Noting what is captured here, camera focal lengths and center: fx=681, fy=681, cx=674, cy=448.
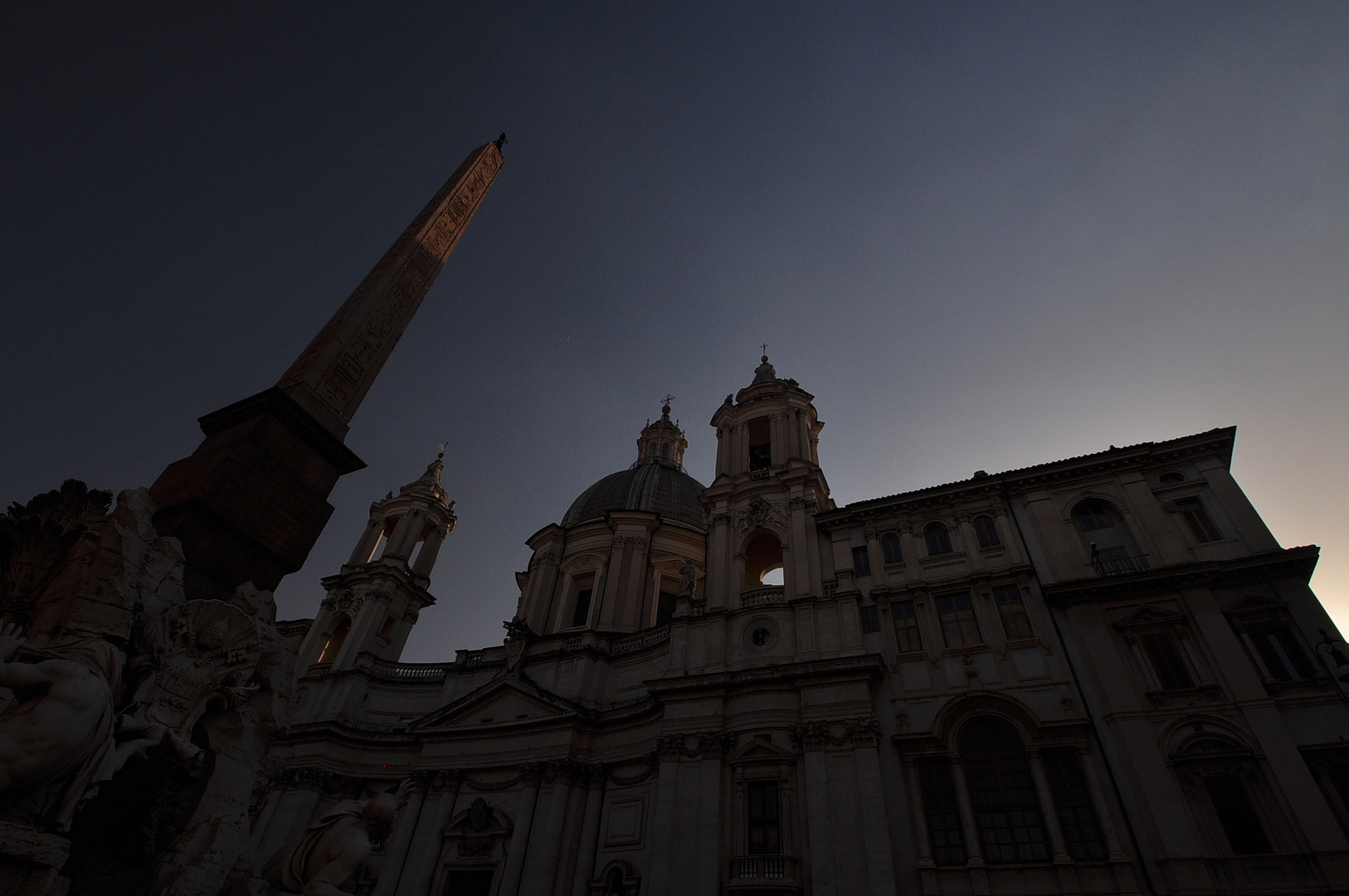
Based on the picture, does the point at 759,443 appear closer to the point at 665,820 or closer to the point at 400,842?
the point at 665,820

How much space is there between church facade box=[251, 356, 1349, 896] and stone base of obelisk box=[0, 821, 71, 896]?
9044mm

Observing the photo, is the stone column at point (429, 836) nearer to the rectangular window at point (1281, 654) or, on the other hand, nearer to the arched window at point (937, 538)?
the arched window at point (937, 538)

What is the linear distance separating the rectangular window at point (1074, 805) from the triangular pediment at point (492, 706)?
17.9m

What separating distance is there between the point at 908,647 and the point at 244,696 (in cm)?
1934

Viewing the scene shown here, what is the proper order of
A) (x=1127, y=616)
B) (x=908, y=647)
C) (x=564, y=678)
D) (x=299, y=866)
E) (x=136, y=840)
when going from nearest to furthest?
(x=136, y=840)
(x=299, y=866)
(x=1127, y=616)
(x=908, y=647)
(x=564, y=678)

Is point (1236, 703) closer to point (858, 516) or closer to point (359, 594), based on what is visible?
point (858, 516)

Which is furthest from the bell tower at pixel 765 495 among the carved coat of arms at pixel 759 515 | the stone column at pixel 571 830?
the stone column at pixel 571 830

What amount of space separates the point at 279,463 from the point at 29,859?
4637 millimetres

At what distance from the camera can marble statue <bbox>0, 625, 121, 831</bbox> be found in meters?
4.64

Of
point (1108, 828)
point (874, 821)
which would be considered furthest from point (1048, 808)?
point (874, 821)

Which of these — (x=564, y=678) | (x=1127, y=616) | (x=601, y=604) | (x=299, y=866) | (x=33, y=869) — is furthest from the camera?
(x=601, y=604)

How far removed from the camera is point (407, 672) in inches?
1305

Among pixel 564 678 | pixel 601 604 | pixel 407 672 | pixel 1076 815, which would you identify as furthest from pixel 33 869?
pixel 407 672

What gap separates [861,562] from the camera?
2438cm
